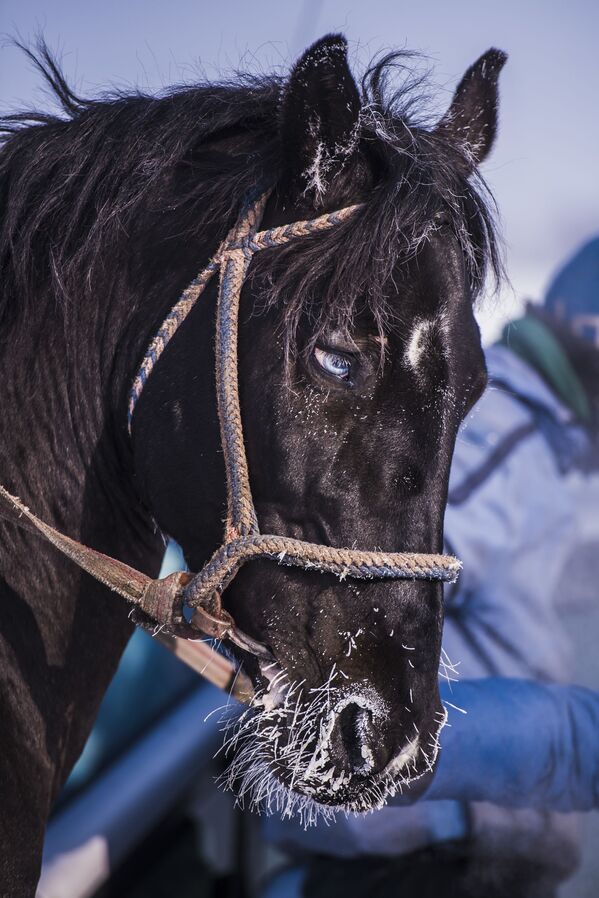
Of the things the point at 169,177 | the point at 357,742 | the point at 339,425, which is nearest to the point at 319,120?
the point at 169,177

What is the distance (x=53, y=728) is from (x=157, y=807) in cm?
158

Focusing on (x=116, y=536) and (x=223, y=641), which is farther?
(x=116, y=536)

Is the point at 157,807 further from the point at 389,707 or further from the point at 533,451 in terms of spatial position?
the point at 533,451

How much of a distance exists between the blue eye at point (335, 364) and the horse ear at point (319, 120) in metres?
0.25

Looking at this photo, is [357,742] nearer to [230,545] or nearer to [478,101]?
[230,545]

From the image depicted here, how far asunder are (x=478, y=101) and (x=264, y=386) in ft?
2.41

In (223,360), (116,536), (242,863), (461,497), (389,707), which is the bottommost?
(242,863)

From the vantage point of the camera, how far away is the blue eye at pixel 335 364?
1056 mm

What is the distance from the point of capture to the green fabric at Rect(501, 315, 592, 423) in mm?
3732

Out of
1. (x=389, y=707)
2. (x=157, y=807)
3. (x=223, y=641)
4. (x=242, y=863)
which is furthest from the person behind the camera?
(x=242, y=863)

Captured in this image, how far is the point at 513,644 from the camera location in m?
3.07

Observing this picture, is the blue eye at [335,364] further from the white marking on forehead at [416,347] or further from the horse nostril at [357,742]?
the horse nostril at [357,742]

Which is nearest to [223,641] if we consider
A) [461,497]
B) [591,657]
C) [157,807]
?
[157,807]

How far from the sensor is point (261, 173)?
1.18 metres
